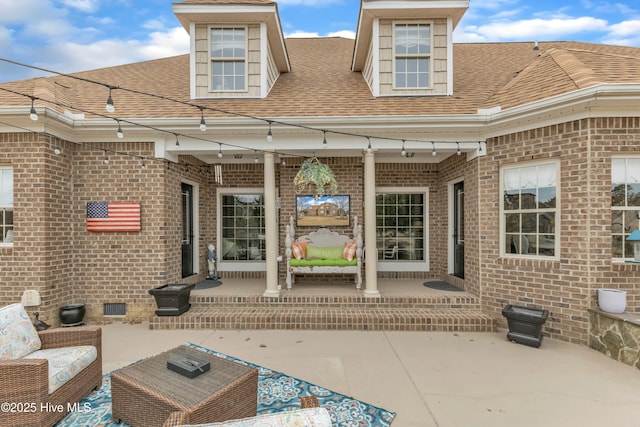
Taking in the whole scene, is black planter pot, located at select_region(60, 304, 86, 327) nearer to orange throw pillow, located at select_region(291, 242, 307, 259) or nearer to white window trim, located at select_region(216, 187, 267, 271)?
white window trim, located at select_region(216, 187, 267, 271)

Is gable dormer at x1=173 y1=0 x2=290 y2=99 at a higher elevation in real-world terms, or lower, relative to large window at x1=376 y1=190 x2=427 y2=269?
higher

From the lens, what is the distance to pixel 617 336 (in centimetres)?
400

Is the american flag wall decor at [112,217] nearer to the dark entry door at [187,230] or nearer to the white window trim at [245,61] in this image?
the dark entry door at [187,230]

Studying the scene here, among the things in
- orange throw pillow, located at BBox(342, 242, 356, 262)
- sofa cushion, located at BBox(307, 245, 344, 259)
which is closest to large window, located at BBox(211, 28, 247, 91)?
sofa cushion, located at BBox(307, 245, 344, 259)

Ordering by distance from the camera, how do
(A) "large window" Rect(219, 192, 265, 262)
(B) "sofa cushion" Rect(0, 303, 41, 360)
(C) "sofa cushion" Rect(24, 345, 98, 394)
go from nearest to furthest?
(C) "sofa cushion" Rect(24, 345, 98, 394), (B) "sofa cushion" Rect(0, 303, 41, 360), (A) "large window" Rect(219, 192, 265, 262)

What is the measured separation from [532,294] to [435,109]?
3510 millimetres

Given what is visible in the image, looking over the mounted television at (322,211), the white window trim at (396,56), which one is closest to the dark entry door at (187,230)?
the mounted television at (322,211)

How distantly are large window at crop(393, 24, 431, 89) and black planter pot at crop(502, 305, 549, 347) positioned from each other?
176 inches

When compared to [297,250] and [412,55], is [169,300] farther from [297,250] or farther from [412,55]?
[412,55]

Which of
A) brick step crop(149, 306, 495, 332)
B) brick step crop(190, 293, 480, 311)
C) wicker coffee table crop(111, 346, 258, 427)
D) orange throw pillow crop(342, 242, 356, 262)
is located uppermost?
orange throw pillow crop(342, 242, 356, 262)

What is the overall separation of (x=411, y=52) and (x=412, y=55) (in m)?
0.09

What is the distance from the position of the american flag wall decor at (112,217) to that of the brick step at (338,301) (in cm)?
177

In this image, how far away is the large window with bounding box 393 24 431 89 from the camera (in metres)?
6.27

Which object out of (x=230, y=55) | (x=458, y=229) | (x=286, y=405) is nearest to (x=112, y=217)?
(x=230, y=55)
